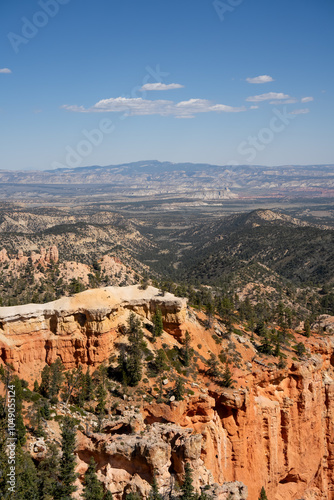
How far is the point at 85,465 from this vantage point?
37.5m

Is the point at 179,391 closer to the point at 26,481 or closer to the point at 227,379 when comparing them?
the point at 227,379

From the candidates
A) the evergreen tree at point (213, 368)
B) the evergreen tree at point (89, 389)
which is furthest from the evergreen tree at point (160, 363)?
the evergreen tree at point (89, 389)

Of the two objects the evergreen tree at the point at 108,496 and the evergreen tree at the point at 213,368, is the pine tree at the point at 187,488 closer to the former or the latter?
the evergreen tree at the point at 108,496

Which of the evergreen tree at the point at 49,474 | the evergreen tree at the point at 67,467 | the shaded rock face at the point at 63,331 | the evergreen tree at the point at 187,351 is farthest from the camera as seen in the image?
the evergreen tree at the point at 187,351

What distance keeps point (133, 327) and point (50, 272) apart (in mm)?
65977

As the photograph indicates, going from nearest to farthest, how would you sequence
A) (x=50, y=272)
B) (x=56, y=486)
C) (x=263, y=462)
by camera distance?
1. (x=56, y=486)
2. (x=263, y=462)
3. (x=50, y=272)

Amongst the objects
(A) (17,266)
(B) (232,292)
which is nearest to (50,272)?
(A) (17,266)

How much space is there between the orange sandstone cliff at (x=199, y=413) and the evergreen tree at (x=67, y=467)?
119 inches

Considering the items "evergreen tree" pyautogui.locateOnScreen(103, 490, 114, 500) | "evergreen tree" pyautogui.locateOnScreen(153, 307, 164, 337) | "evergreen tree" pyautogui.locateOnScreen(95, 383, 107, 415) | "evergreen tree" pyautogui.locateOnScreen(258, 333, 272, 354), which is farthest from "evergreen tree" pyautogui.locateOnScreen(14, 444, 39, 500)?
"evergreen tree" pyautogui.locateOnScreen(258, 333, 272, 354)

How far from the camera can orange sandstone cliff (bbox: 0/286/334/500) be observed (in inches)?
1476

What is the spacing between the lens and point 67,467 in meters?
33.9

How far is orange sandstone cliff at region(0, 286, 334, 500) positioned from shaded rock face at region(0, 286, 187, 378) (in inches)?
4.8

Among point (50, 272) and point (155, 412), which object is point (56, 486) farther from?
point (50, 272)

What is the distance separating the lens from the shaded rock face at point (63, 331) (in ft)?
155
